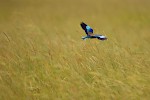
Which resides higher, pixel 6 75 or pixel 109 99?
pixel 6 75

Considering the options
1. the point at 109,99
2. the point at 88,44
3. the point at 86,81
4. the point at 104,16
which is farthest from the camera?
the point at 104,16

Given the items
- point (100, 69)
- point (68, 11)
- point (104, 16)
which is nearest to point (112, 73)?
point (100, 69)

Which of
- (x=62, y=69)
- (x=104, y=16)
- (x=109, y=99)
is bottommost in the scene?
(x=109, y=99)

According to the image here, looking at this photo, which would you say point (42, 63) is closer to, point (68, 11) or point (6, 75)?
point (6, 75)

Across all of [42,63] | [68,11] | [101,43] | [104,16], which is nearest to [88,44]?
[101,43]

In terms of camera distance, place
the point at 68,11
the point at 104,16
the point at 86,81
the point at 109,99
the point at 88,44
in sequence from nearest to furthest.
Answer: the point at 109,99 < the point at 86,81 < the point at 88,44 < the point at 104,16 < the point at 68,11

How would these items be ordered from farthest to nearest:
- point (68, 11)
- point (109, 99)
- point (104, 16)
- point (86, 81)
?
point (68, 11)
point (104, 16)
point (86, 81)
point (109, 99)

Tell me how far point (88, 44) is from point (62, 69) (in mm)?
1043

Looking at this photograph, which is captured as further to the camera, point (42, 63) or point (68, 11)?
point (68, 11)

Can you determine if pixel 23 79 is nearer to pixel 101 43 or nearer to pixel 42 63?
Answer: pixel 42 63

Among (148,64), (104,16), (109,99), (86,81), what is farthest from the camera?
(104,16)

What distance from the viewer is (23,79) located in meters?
5.71

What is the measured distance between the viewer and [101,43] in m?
6.89

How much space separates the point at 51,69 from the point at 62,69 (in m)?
0.21
